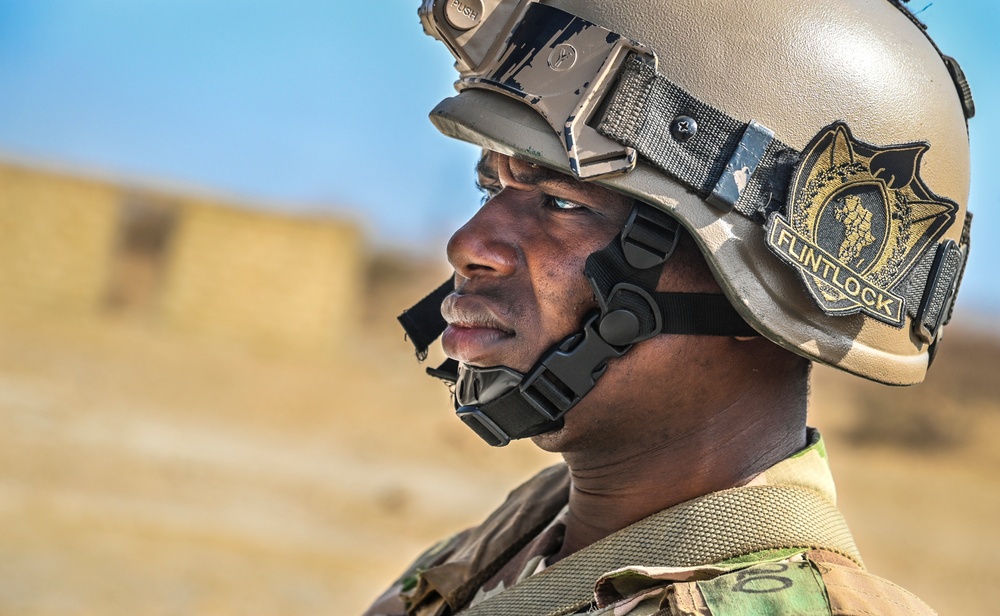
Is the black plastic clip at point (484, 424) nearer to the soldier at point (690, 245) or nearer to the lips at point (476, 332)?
the soldier at point (690, 245)

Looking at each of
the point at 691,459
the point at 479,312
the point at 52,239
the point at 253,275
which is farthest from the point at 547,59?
the point at 52,239

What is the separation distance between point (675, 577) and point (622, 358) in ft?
1.78

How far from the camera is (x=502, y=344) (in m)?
2.54

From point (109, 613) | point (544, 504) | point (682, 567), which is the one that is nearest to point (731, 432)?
point (682, 567)

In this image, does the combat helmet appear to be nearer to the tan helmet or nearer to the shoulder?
the tan helmet

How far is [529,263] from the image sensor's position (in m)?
2.53

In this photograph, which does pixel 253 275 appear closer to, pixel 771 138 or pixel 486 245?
pixel 486 245

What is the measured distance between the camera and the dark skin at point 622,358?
250 cm

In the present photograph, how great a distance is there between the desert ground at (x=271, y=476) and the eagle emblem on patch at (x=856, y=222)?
7172mm

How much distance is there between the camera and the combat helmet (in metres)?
2.41

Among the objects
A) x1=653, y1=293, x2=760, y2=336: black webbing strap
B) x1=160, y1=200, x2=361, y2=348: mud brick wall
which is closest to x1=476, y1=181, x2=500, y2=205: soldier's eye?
x1=653, y1=293, x2=760, y2=336: black webbing strap

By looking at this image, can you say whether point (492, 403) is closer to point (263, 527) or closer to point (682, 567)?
point (682, 567)

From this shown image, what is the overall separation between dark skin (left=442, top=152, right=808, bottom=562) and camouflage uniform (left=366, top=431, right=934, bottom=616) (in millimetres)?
112

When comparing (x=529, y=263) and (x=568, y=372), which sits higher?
(x=529, y=263)
